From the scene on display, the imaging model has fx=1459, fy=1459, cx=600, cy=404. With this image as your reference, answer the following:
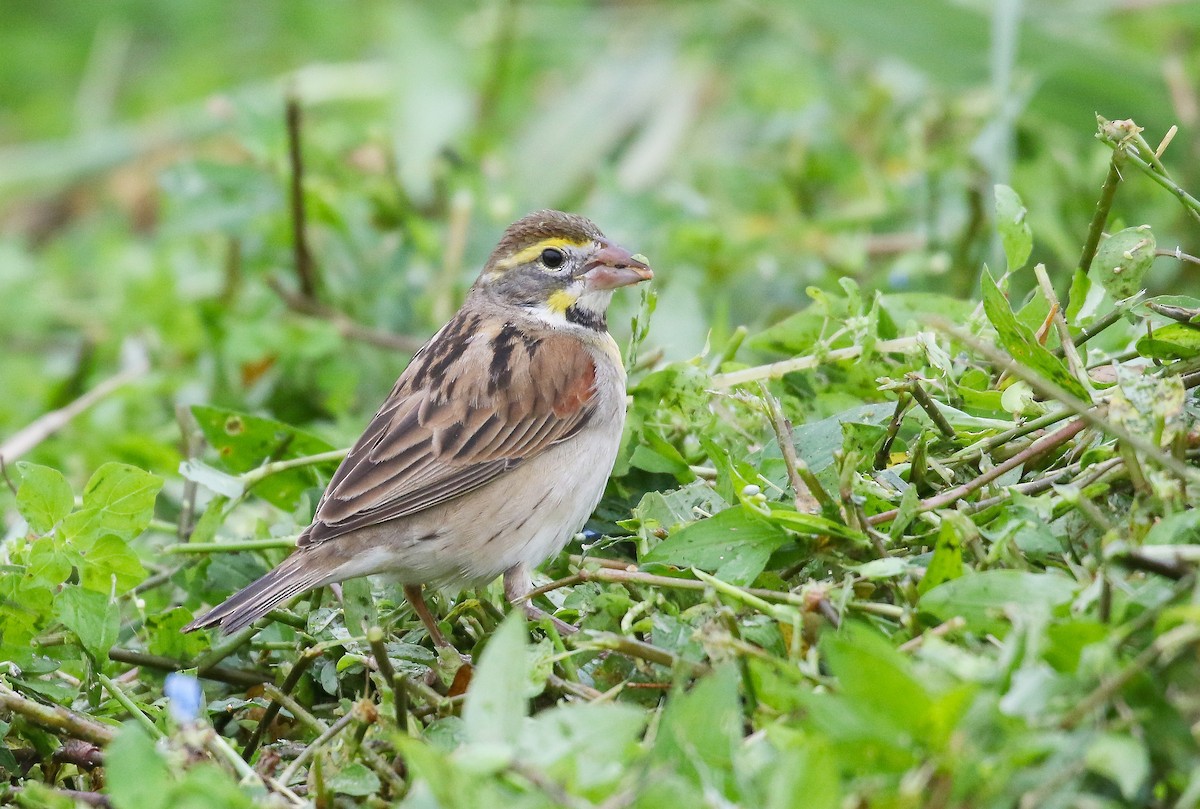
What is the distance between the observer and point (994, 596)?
7.69 ft

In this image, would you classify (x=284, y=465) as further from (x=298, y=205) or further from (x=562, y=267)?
(x=298, y=205)

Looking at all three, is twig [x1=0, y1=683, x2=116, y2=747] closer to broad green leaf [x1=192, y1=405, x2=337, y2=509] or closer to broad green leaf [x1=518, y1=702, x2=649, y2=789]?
Answer: broad green leaf [x1=518, y1=702, x2=649, y2=789]

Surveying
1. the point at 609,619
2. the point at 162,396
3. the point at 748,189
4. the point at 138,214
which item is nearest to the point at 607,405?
the point at 609,619

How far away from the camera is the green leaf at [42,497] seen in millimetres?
2992

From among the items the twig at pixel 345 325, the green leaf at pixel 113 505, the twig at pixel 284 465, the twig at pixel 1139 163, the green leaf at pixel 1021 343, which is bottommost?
the twig at pixel 345 325

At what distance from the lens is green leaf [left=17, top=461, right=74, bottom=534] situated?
299cm

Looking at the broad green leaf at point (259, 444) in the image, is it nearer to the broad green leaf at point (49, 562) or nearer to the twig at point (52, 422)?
the broad green leaf at point (49, 562)

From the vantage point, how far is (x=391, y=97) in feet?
26.0

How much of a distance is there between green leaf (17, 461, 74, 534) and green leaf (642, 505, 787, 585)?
1234 millimetres

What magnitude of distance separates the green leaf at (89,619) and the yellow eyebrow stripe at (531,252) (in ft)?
6.66

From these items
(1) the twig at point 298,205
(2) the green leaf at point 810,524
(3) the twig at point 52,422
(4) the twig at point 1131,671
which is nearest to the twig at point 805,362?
(2) the green leaf at point 810,524

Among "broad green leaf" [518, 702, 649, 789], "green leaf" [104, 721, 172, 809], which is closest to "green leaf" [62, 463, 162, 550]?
"green leaf" [104, 721, 172, 809]

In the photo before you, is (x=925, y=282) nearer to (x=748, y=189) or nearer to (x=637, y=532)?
(x=748, y=189)

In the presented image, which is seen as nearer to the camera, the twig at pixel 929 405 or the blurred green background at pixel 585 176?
the twig at pixel 929 405
